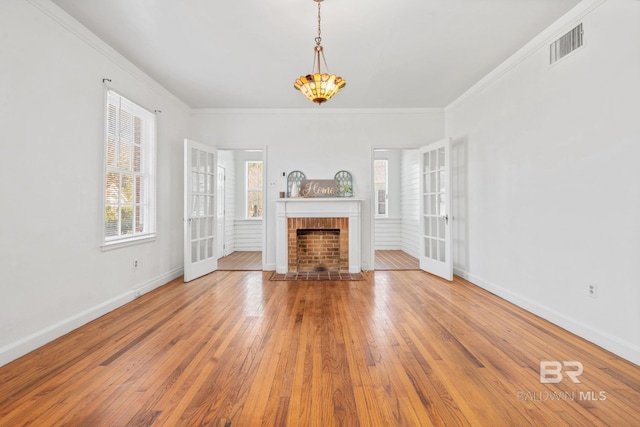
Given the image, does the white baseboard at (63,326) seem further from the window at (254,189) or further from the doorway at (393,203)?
the doorway at (393,203)

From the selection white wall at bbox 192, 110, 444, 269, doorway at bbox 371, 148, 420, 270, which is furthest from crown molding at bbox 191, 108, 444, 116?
doorway at bbox 371, 148, 420, 270

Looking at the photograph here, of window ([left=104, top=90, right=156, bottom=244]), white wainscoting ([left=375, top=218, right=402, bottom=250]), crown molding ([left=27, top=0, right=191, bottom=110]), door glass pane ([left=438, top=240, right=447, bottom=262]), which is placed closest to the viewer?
crown molding ([left=27, top=0, right=191, bottom=110])

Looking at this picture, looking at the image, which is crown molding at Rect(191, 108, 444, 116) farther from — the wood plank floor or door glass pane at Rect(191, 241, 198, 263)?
the wood plank floor

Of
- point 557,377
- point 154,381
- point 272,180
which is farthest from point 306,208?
point 557,377

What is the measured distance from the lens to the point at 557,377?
1.90m

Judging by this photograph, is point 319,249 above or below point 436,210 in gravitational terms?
below

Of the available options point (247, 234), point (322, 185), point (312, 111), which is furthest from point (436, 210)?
point (247, 234)

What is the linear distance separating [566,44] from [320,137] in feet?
11.2

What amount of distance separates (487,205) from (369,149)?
217 centimetres

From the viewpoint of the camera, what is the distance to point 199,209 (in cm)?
468

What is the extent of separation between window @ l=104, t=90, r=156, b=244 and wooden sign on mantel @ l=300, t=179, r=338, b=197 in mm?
2373

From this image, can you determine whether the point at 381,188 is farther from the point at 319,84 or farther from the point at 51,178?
the point at 51,178

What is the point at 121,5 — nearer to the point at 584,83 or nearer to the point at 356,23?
the point at 356,23

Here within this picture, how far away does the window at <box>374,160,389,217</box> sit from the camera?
7.71 metres
